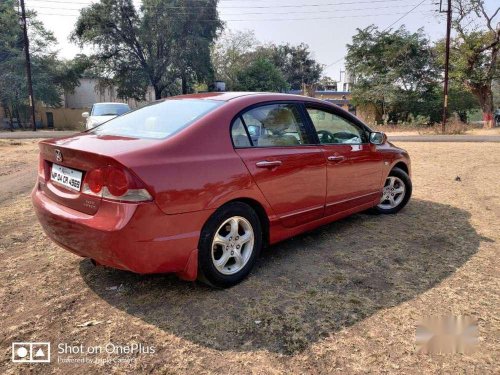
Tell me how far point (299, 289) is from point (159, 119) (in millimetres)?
1851

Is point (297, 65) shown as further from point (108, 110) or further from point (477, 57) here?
point (108, 110)

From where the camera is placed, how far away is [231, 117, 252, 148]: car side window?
3232mm

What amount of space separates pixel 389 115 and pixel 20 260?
34079mm

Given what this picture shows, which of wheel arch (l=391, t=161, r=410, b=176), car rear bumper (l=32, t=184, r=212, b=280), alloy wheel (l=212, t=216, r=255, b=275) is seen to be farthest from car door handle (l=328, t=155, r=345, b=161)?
car rear bumper (l=32, t=184, r=212, b=280)

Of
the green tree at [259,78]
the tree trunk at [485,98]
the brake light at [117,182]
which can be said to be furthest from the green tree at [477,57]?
the brake light at [117,182]

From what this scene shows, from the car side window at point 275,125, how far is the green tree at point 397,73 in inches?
1202

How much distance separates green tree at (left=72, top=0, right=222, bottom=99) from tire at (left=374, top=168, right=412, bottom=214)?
2906 centimetres

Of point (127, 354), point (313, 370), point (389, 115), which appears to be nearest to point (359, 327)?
point (313, 370)

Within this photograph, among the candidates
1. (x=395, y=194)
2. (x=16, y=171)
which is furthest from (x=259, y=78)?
(x=395, y=194)

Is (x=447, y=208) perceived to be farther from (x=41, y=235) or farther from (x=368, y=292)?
(x=41, y=235)

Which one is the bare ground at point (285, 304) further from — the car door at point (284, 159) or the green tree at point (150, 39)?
the green tree at point (150, 39)

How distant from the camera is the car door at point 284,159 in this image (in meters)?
3.32

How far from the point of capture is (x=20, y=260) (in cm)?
373

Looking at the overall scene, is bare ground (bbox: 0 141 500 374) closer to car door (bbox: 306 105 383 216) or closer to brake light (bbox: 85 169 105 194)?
car door (bbox: 306 105 383 216)
